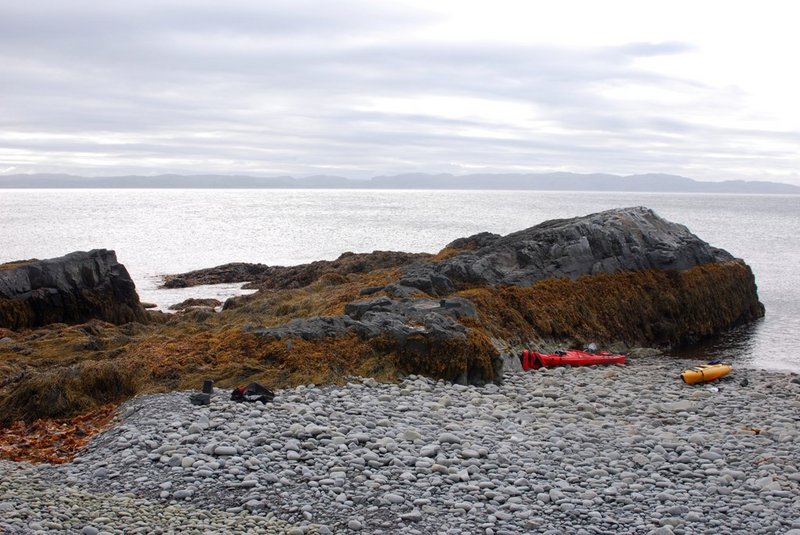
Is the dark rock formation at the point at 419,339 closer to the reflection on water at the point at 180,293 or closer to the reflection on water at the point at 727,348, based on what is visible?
the reflection on water at the point at 727,348

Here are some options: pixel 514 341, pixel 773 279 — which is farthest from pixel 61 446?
pixel 773 279

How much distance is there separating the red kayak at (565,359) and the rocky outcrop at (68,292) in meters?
14.0

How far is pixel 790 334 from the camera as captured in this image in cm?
2906

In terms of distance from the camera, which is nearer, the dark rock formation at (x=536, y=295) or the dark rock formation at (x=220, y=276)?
the dark rock formation at (x=536, y=295)

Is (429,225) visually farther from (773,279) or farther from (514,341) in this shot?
(514,341)

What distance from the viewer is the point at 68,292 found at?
25.2 metres

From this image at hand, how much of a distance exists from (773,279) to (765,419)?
35.9 m

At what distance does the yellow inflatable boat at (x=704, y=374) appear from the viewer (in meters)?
18.3

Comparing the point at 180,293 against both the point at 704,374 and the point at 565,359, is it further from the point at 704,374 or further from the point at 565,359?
the point at 704,374

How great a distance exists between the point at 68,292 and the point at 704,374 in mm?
19256

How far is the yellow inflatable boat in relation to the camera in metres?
18.3

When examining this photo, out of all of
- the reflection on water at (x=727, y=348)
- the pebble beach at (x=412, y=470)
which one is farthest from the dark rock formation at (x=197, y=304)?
the pebble beach at (x=412, y=470)

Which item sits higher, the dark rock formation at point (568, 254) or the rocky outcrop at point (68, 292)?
the dark rock formation at point (568, 254)

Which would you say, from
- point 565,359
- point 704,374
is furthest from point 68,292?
point 704,374
